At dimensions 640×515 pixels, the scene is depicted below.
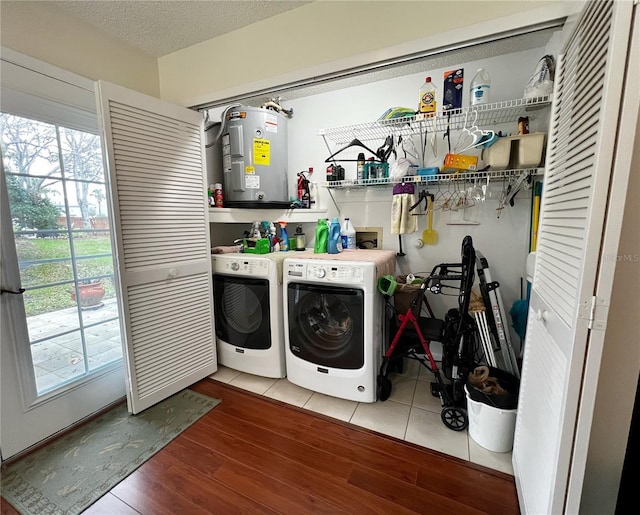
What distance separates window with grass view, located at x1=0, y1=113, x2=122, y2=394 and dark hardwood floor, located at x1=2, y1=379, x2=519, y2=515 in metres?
0.73

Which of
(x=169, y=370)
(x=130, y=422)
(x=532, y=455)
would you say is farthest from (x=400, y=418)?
(x=130, y=422)

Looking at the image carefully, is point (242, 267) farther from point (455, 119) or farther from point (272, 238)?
point (455, 119)

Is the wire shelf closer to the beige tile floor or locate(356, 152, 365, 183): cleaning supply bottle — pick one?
locate(356, 152, 365, 183): cleaning supply bottle

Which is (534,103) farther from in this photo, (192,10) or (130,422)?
(130,422)

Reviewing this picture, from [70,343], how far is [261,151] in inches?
72.2

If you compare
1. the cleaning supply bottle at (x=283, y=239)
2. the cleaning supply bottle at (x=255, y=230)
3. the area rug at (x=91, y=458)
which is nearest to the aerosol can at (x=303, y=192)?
the cleaning supply bottle at (x=283, y=239)

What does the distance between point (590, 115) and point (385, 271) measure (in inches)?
53.2

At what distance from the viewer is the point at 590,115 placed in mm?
735

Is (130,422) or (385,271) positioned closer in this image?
(130,422)

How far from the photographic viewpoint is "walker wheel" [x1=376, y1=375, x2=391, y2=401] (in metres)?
1.82

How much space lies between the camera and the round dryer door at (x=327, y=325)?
5.64 feet

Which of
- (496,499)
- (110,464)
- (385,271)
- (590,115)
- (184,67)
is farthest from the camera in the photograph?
(385,271)

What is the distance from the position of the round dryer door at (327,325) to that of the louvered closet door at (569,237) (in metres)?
0.88

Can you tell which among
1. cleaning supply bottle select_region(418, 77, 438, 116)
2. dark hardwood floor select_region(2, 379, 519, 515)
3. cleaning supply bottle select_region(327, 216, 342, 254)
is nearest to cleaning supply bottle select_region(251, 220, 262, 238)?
cleaning supply bottle select_region(327, 216, 342, 254)
